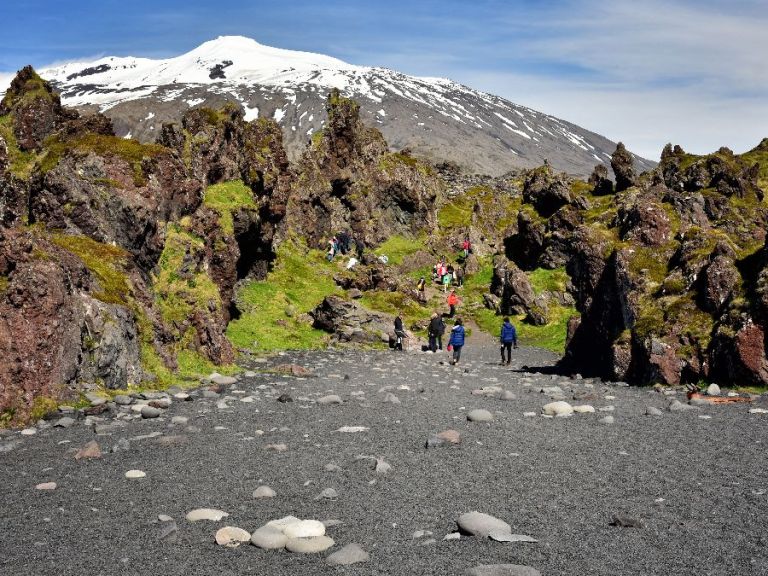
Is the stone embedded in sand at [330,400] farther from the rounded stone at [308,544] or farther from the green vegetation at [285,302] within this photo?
the green vegetation at [285,302]

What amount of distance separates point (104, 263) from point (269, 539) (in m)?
16.6

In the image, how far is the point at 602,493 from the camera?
9.76 meters

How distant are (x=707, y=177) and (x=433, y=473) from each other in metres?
61.3

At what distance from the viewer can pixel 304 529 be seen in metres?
8.38

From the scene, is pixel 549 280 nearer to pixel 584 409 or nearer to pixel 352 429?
pixel 584 409

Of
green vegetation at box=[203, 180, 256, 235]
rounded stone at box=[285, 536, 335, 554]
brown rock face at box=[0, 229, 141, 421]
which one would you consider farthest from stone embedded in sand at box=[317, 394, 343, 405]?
green vegetation at box=[203, 180, 256, 235]

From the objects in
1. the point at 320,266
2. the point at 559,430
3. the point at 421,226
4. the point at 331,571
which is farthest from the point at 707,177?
the point at 331,571

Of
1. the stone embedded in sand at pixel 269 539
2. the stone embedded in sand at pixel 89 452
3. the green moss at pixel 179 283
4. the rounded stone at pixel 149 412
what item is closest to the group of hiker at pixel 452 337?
the green moss at pixel 179 283

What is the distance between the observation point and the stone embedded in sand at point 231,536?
8070 mm

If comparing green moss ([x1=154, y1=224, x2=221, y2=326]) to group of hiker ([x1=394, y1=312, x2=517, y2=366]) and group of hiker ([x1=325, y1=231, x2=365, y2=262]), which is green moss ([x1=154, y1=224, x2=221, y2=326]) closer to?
group of hiker ([x1=394, y1=312, x2=517, y2=366])

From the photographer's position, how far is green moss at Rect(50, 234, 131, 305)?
19.8 m

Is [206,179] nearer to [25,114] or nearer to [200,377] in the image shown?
[25,114]

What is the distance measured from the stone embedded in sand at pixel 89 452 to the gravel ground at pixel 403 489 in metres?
0.21

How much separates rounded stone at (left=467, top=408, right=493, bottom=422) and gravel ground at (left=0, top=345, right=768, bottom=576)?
0.86 feet
